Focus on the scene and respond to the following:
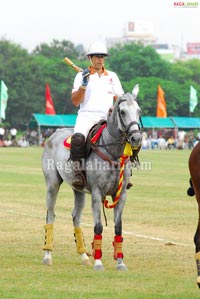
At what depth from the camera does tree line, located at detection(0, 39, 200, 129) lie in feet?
388

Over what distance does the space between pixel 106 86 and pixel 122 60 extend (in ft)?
401

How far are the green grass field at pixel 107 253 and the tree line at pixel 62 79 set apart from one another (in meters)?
83.1

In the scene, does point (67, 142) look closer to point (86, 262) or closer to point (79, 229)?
point (79, 229)

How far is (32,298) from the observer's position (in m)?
10.6

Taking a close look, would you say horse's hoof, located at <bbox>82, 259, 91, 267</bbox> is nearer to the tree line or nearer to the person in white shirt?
the person in white shirt

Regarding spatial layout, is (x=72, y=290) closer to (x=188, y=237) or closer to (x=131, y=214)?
(x=188, y=237)

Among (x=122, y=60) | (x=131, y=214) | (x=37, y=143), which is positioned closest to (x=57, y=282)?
(x=131, y=214)

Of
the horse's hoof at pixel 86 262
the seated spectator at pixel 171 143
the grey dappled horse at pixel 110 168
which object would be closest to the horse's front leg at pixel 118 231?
the grey dappled horse at pixel 110 168

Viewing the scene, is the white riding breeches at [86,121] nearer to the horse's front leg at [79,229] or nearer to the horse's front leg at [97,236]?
the horse's front leg at [97,236]

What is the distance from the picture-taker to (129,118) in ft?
42.2

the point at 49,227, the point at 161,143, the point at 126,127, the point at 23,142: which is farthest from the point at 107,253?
the point at 23,142

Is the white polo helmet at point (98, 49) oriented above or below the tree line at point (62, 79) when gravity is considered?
above

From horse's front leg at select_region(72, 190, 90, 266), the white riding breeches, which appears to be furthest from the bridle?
horse's front leg at select_region(72, 190, 90, 266)

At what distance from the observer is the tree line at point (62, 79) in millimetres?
118250
